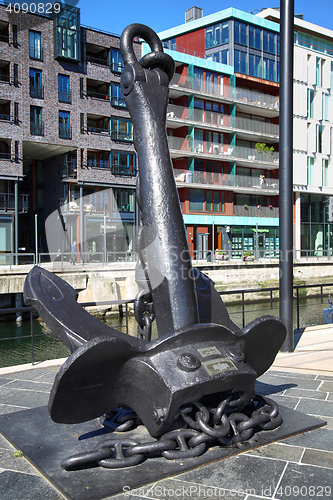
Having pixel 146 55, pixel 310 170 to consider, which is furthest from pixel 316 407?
pixel 310 170

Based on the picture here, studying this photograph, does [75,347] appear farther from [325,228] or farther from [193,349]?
[325,228]

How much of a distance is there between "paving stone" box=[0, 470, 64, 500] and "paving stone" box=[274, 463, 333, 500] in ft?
4.29

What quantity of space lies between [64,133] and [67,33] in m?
6.40

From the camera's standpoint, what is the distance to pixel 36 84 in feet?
97.6

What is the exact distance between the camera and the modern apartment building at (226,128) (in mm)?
35344

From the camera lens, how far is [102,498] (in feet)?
8.73

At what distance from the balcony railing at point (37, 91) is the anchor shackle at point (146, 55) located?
2811cm

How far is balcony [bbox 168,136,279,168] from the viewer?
34938 millimetres

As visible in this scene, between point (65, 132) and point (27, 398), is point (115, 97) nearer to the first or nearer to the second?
point (65, 132)

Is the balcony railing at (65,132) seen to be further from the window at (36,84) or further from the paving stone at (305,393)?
the paving stone at (305,393)

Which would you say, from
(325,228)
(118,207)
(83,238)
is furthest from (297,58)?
(83,238)

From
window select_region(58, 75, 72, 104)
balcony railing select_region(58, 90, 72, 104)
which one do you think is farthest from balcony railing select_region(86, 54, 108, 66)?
balcony railing select_region(58, 90, 72, 104)

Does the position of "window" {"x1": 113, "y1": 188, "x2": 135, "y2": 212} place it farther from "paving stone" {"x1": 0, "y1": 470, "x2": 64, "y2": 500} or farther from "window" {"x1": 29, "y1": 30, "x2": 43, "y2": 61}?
"paving stone" {"x1": 0, "y1": 470, "x2": 64, "y2": 500}

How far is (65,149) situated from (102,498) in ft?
101
